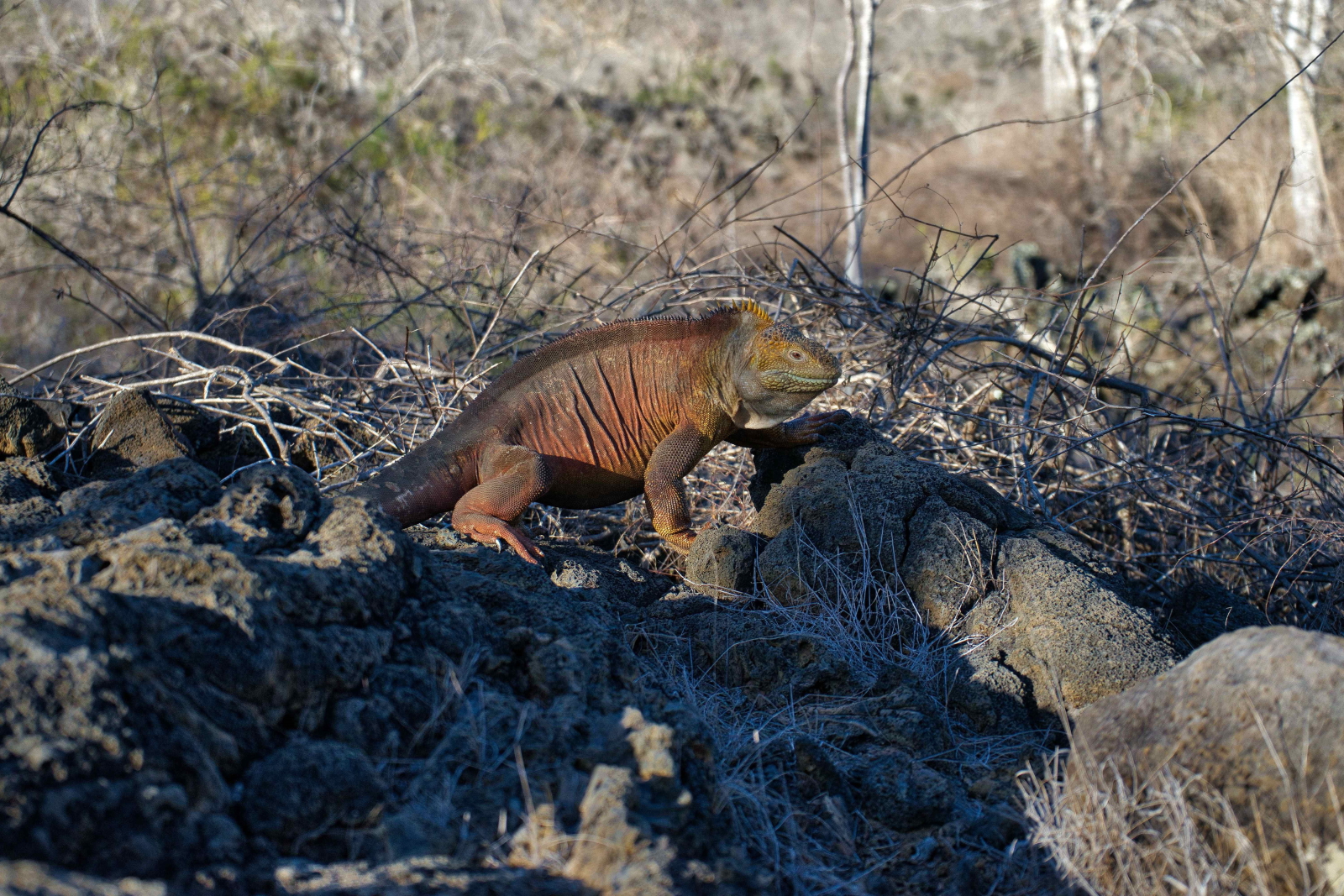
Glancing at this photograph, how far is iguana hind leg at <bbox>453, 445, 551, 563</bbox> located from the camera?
14.1 ft

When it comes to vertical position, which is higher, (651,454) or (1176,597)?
(651,454)

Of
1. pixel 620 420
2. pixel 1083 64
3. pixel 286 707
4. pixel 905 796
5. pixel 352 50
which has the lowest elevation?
pixel 905 796

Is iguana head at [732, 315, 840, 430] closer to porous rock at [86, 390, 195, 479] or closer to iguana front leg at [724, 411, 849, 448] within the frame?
iguana front leg at [724, 411, 849, 448]

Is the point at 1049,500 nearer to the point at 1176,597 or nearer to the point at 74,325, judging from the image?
the point at 1176,597

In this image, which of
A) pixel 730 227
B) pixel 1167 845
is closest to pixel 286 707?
pixel 1167 845

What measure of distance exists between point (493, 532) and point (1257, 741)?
2.85 m

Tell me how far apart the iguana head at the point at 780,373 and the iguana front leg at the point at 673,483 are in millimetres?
300

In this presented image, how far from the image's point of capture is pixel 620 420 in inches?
190

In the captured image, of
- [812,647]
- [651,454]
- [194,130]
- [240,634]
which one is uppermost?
[194,130]

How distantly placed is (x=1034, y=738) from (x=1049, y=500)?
2463mm

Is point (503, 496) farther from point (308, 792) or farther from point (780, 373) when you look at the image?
point (308, 792)

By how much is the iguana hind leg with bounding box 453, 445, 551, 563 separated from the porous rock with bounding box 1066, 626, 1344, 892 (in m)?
2.31

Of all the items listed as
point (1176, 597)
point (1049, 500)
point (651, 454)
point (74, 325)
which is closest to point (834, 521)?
point (651, 454)

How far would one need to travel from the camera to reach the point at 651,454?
16.0ft
